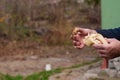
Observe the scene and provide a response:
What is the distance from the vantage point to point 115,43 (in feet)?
11.0

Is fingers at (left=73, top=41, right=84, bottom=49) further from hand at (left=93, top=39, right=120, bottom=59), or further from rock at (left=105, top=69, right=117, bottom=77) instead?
rock at (left=105, top=69, right=117, bottom=77)

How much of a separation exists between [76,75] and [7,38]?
160 inches

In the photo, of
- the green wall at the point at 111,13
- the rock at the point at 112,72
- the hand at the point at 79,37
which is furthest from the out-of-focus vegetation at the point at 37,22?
the hand at the point at 79,37

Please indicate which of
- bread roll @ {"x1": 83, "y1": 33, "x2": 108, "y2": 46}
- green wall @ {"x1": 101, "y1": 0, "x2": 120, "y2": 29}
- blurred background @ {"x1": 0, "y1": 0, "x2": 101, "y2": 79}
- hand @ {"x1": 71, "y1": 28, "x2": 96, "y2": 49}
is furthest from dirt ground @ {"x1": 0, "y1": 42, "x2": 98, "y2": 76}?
bread roll @ {"x1": 83, "y1": 33, "x2": 108, "y2": 46}

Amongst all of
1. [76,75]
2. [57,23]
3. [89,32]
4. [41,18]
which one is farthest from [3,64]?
[89,32]

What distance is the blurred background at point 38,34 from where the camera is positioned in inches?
357

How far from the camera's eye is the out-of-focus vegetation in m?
10.8

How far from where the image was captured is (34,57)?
9.41m

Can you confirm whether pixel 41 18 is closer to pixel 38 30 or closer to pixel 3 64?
pixel 38 30

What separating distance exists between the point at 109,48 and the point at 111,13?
4.19 m

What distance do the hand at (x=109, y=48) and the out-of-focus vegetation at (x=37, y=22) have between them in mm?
7280

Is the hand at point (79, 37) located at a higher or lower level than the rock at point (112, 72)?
higher

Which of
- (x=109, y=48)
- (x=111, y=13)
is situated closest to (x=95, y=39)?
(x=109, y=48)

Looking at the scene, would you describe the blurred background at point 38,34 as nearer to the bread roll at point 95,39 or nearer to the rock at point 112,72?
the rock at point 112,72
